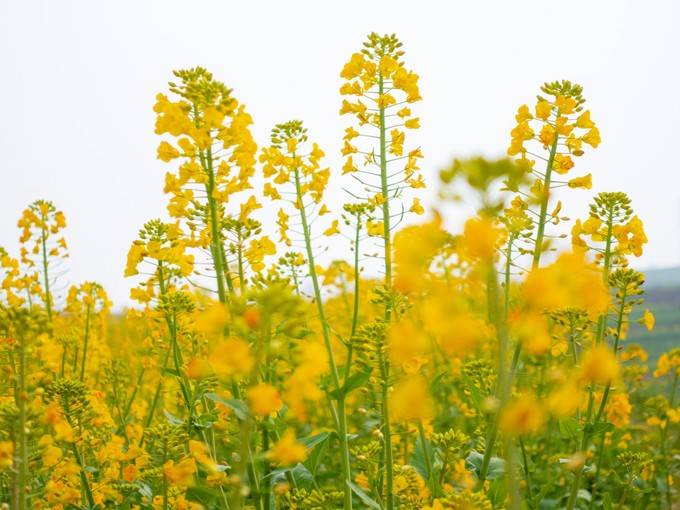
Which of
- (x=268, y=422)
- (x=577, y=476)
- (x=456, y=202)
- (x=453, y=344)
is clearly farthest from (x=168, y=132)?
(x=577, y=476)

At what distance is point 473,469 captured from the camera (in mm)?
3703

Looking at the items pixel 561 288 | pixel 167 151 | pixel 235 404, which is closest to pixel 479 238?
pixel 561 288

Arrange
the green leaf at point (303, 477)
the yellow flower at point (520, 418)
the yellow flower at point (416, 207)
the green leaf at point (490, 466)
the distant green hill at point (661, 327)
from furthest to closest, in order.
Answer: the distant green hill at point (661, 327), the yellow flower at point (416, 207), the green leaf at point (303, 477), the green leaf at point (490, 466), the yellow flower at point (520, 418)

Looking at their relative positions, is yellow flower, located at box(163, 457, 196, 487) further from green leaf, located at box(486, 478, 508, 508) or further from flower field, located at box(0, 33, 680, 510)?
green leaf, located at box(486, 478, 508, 508)

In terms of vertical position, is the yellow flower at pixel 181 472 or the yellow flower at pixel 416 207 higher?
the yellow flower at pixel 416 207

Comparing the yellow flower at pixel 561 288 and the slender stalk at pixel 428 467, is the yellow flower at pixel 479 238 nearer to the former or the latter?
the yellow flower at pixel 561 288

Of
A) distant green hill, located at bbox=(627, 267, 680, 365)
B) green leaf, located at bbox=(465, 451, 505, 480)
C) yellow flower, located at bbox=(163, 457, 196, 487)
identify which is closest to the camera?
yellow flower, located at bbox=(163, 457, 196, 487)

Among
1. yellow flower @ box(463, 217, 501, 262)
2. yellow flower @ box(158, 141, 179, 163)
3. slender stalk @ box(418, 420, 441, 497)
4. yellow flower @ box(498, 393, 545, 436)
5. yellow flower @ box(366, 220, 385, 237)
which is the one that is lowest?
slender stalk @ box(418, 420, 441, 497)

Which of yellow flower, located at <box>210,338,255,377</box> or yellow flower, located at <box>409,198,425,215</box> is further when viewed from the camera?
yellow flower, located at <box>409,198,425,215</box>

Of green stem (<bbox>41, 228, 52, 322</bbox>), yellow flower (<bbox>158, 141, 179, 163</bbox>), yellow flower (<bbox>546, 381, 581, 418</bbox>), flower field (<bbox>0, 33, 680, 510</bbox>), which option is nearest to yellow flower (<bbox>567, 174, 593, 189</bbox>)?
flower field (<bbox>0, 33, 680, 510</bbox>)

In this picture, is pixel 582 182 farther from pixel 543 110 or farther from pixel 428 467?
pixel 428 467

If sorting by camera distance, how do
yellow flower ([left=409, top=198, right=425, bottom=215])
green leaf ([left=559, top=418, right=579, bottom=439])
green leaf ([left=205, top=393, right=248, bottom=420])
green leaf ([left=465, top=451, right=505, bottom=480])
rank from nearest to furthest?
green leaf ([left=205, top=393, right=248, bottom=420]) < green leaf ([left=465, top=451, right=505, bottom=480]) < green leaf ([left=559, top=418, right=579, bottom=439]) < yellow flower ([left=409, top=198, right=425, bottom=215])

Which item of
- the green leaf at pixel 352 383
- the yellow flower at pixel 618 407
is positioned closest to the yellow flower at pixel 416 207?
the green leaf at pixel 352 383

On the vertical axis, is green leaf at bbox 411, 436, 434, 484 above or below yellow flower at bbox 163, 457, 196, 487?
below
